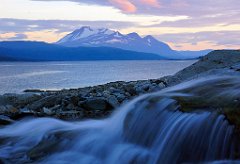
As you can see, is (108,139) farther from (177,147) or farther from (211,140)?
(211,140)

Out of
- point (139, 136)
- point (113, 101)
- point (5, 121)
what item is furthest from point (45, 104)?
point (139, 136)

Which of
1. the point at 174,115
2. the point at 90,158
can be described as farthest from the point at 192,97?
the point at 90,158

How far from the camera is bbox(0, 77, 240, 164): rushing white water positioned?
9.98 meters

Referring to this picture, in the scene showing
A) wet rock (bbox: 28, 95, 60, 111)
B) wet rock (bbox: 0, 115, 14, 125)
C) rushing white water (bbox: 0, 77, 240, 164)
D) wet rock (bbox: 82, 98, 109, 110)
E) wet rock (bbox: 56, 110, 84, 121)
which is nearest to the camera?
rushing white water (bbox: 0, 77, 240, 164)

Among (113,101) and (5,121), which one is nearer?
(5,121)

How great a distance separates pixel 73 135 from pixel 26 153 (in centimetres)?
153

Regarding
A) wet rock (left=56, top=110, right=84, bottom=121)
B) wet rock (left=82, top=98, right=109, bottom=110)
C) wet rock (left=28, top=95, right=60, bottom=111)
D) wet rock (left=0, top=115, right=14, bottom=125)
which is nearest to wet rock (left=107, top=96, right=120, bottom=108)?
wet rock (left=82, top=98, right=109, bottom=110)

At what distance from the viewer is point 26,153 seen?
12.6 metres

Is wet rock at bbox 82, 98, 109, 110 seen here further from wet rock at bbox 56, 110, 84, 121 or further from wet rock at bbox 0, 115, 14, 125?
wet rock at bbox 0, 115, 14, 125

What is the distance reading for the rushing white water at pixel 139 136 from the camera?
998 cm

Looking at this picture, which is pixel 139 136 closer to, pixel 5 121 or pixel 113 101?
pixel 113 101

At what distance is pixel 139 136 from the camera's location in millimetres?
11852

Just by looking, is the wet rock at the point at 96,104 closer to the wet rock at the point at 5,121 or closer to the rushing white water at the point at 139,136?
the rushing white water at the point at 139,136

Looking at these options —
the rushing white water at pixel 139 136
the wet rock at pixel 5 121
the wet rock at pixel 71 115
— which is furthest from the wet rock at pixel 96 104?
the wet rock at pixel 5 121
